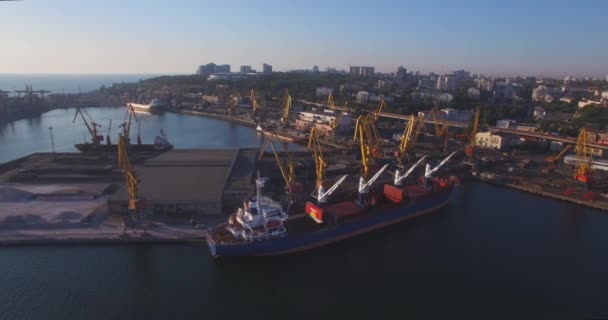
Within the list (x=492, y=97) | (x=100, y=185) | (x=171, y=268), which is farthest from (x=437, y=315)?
(x=492, y=97)

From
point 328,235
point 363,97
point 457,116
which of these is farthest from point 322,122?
point 328,235

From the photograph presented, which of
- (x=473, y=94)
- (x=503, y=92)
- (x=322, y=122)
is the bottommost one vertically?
(x=322, y=122)

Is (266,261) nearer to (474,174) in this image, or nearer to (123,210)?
(123,210)

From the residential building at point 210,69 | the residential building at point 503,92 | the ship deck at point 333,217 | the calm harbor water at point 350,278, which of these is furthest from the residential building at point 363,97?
the residential building at point 210,69

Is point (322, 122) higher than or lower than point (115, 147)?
higher

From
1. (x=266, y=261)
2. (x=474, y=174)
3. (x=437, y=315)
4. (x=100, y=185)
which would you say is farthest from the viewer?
(x=474, y=174)

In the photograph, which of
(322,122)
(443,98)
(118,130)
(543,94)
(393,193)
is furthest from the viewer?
(543,94)

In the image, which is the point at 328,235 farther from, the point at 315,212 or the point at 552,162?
the point at 552,162
